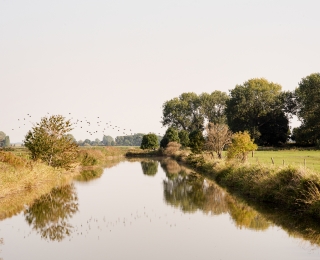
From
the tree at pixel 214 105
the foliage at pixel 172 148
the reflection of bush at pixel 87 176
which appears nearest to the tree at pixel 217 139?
the reflection of bush at pixel 87 176

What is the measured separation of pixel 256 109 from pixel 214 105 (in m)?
27.5

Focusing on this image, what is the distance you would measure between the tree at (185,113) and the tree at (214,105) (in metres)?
1.60

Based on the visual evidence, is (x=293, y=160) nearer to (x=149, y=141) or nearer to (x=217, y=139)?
(x=217, y=139)

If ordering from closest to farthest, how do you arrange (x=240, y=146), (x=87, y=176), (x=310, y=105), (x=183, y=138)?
1. (x=240, y=146)
2. (x=87, y=176)
3. (x=310, y=105)
4. (x=183, y=138)

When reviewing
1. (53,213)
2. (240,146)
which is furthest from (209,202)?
(240,146)

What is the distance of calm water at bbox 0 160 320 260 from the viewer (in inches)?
571

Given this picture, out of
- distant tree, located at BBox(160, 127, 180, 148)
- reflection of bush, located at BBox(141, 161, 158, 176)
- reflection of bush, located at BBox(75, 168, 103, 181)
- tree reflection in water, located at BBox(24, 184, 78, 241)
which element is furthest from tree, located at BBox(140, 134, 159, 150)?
tree reflection in water, located at BBox(24, 184, 78, 241)

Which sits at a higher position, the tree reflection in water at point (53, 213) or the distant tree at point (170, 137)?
the distant tree at point (170, 137)

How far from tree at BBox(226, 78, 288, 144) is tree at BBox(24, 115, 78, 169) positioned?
174ft

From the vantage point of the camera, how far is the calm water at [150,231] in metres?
14.5

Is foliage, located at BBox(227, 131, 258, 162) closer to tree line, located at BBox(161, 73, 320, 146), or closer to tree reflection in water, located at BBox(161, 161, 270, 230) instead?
tree reflection in water, located at BBox(161, 161, 270, 230)

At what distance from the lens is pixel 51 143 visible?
4247 centimetres

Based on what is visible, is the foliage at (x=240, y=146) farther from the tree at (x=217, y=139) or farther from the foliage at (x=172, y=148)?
the foliage at (x=172, y=148)

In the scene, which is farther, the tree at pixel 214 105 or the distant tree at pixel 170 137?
the tree at pixel 214 105
